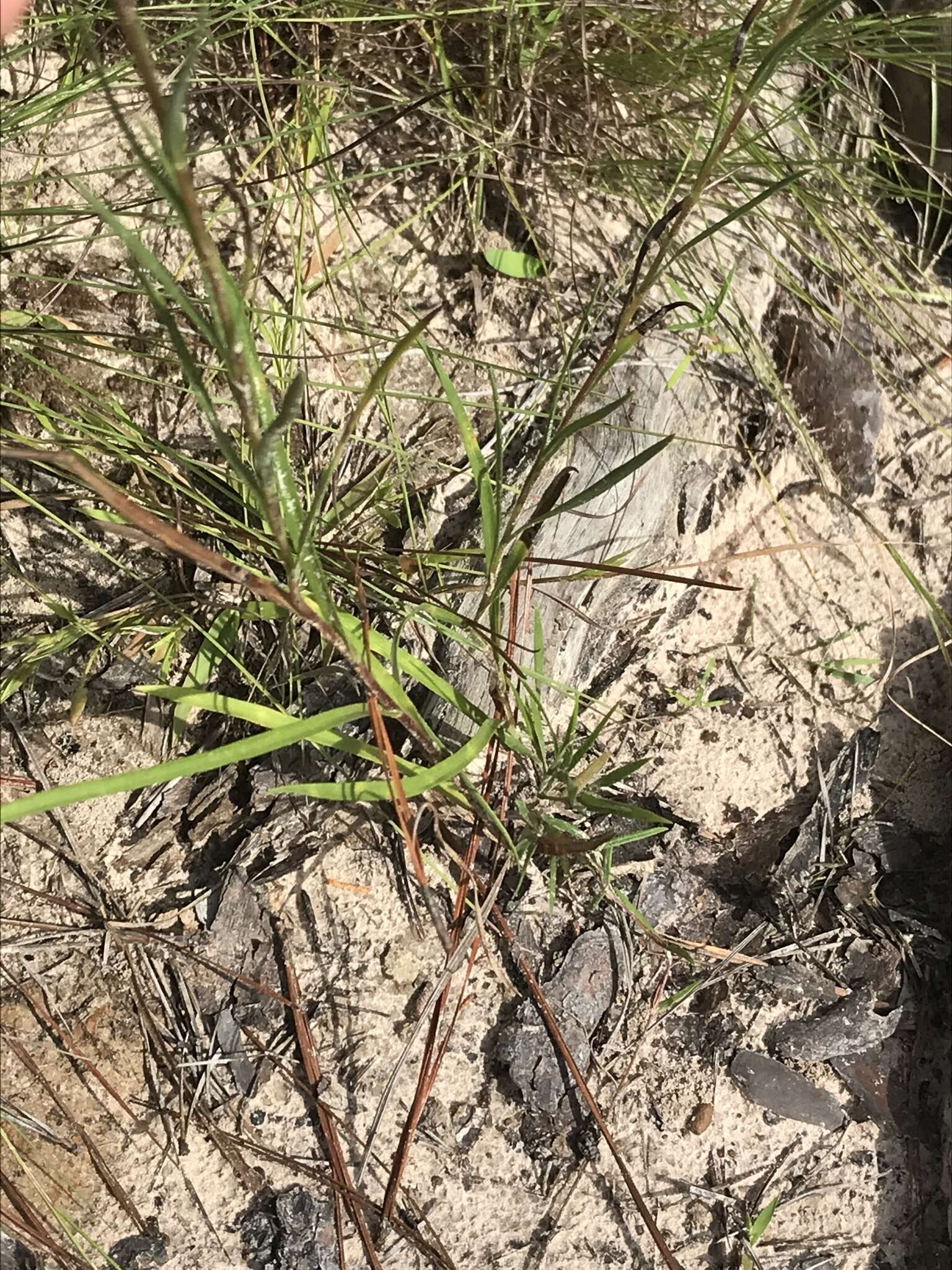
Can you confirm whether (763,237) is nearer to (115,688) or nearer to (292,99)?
(292,99)

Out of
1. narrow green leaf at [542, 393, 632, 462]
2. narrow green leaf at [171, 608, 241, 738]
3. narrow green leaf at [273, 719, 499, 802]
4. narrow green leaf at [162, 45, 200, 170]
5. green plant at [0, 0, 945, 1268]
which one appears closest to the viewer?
narrow green leaf at [162, 45, 200, 170]

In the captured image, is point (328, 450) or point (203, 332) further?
point (328, 450)

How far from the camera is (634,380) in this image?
1.49m

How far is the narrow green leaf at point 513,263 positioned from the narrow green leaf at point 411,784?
0.89m

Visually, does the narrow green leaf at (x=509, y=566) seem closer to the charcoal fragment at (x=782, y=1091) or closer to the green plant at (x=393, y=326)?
the green plant at (x=393, y=326)

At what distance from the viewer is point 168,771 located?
824 mm

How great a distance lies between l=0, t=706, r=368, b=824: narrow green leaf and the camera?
734mm

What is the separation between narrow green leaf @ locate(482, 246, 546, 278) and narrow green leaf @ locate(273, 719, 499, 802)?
893 mm

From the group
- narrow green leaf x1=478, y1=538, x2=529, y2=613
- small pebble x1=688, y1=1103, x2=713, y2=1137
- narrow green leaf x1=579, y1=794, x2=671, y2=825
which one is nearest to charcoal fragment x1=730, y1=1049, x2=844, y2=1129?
small pebble x1=688, y1=1103, x2=713, y2=1137

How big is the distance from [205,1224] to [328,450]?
118 cm

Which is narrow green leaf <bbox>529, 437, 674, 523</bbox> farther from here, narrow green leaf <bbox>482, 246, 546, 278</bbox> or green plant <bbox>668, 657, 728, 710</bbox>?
narrow green leaf <bbox>482, 246, 546, 278</bbox>

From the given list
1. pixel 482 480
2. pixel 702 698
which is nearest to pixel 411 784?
pixel 482 480

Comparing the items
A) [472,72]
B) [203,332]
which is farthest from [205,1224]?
[472,72]

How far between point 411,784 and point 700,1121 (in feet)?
2.64
